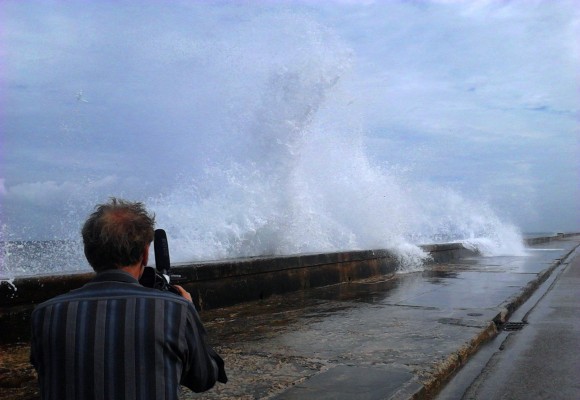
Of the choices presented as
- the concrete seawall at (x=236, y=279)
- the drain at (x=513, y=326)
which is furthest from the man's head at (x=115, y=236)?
the drain at (x=513, y=326)

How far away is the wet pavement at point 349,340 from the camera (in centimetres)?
354

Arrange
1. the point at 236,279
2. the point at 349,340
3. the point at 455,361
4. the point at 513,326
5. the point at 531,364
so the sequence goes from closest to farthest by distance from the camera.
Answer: the point at 455,361, the point at 531,364, the point at 349,340, the point at 513,326, the point at 236,279

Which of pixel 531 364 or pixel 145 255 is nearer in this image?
pixel 145 255

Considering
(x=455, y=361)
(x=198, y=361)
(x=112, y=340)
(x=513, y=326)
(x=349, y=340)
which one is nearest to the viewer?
(x=112, y=340)

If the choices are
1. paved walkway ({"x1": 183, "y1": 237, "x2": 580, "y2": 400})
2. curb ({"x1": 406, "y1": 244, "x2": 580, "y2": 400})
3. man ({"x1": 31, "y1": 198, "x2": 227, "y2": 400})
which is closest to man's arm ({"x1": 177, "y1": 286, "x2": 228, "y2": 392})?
man ({"x1": 31, "y1": 198, "x2": 227, "y2": 400})

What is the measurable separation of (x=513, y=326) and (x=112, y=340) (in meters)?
5.61

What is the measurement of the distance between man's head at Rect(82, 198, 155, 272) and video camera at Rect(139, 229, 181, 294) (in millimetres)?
69

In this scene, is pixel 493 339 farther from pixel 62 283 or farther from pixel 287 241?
pixel 287 241

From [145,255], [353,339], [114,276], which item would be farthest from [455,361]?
[114,276]

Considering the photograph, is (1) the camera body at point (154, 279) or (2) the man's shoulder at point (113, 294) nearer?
(2) the man's shoulder at point (113, 294)

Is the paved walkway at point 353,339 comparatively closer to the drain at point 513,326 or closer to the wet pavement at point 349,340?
the wet pavement at point 349,340

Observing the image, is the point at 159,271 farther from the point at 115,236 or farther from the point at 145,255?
the point at 115,236

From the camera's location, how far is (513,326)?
617 cm

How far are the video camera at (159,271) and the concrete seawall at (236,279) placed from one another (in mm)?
237
